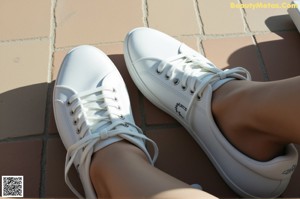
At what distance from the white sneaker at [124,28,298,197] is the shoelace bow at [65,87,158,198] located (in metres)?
0.12

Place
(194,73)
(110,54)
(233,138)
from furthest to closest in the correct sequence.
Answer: (110,54)
(194,73)
(233,138)

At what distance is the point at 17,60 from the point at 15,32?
0.11m

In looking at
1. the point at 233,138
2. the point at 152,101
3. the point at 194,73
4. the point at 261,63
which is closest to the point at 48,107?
the point at 152,101

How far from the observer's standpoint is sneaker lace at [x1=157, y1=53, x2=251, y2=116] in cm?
94

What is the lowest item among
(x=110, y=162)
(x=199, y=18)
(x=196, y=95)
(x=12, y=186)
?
(x=12, y=186)

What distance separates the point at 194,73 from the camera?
39.0 inches

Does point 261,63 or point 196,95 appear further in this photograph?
point 261,63

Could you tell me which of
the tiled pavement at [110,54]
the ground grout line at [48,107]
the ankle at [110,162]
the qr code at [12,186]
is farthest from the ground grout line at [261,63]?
the qr code at [12,186]

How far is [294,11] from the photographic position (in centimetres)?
121

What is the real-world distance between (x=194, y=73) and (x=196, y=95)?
0.27 ft

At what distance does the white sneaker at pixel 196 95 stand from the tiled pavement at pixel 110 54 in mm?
52

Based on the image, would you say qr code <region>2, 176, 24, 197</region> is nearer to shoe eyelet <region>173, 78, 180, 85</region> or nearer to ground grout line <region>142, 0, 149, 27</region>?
shoe eyelet <region>173, 78, 180, 85</region>

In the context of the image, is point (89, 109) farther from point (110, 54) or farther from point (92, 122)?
point (110, 54)

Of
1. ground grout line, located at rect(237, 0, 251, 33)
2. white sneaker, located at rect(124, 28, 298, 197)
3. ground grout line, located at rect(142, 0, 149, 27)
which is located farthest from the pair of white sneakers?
ground grout line, located at rect(237, 0, 251, 33)
